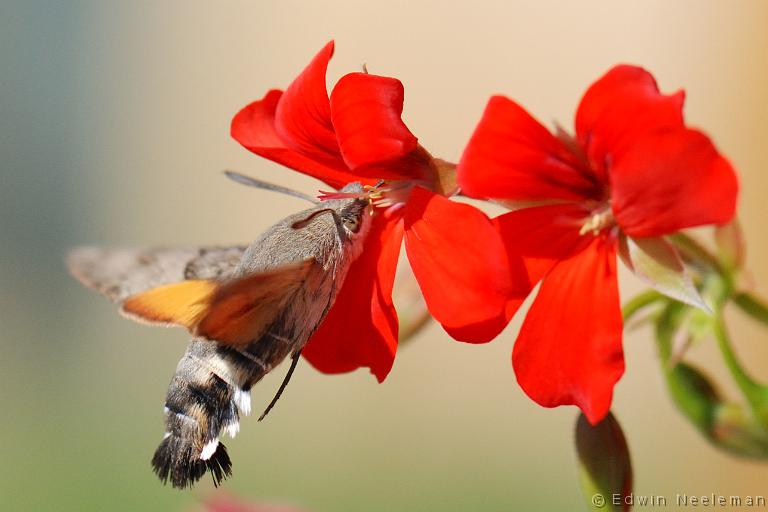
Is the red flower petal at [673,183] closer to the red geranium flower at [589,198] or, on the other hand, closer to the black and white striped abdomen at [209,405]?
the red geranium flower at [589,198]

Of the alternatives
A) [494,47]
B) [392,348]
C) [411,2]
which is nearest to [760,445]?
[392,348]

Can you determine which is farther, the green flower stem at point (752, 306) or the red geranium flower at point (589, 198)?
the green flower stem at point (752, 306)

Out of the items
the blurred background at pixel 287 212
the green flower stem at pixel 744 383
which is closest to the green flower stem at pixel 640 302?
the green flower stem at pixel 744 383

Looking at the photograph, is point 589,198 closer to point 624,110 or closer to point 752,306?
point 624,110

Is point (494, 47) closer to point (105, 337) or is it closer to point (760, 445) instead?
point (105, 337)

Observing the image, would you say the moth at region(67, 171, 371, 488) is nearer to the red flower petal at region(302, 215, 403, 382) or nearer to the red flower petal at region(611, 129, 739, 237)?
the red flower petal at region(302, 215, 403, 382)

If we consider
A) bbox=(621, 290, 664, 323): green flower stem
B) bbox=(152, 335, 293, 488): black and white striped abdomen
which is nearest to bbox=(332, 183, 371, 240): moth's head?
bbox=(152, 335, 293, 488): black and white striped abdomen
